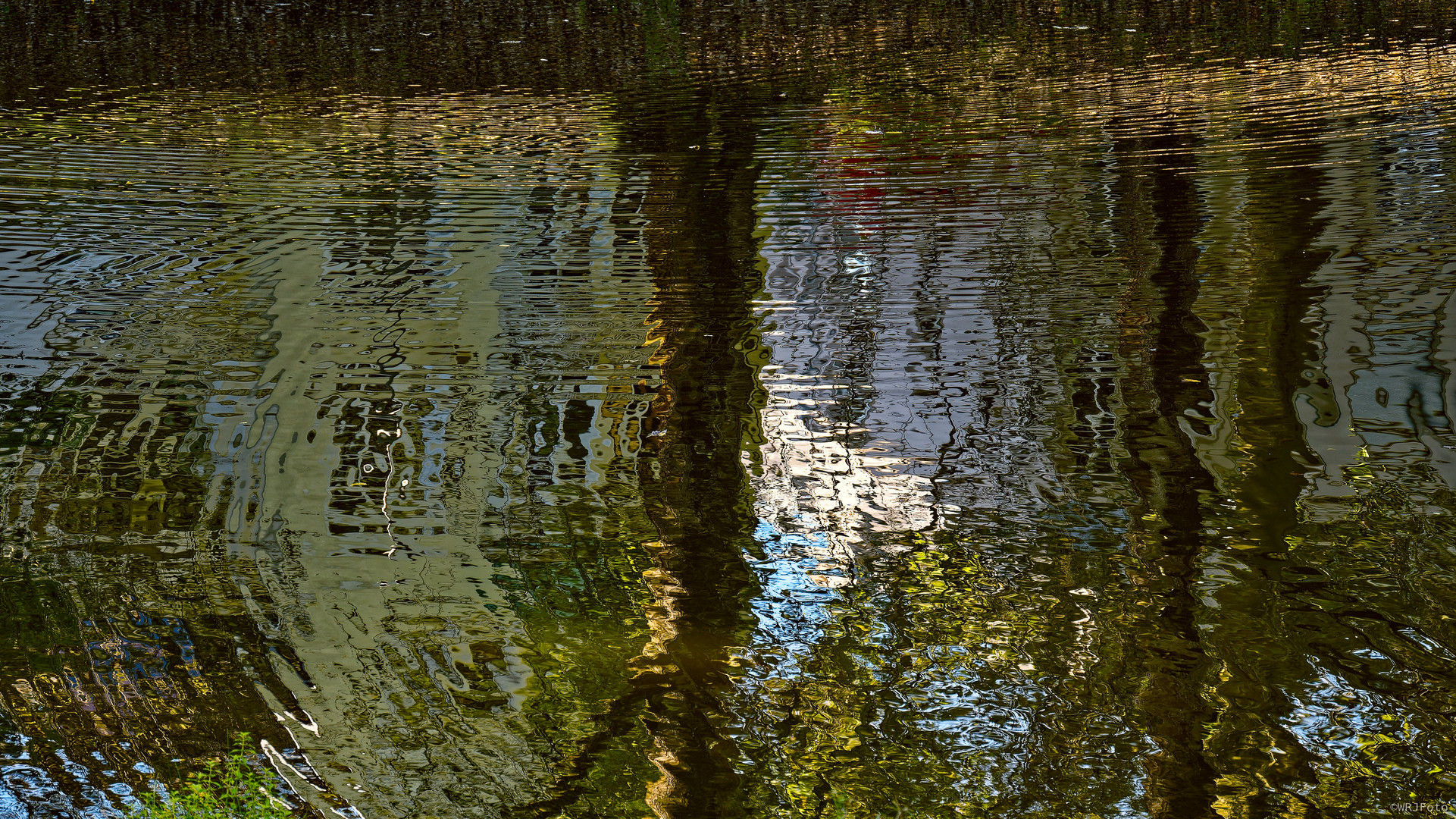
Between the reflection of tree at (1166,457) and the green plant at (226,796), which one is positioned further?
the reflection of tree at (1166,457)

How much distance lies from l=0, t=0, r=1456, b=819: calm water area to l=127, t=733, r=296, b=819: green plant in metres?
0.03

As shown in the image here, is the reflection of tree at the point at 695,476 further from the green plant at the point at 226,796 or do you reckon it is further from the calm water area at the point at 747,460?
the green plant at the point at 226,796

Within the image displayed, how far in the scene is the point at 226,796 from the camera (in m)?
1.59

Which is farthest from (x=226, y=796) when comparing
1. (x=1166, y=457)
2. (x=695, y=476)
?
(x=1166, y=457)

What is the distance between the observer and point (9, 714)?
178cm

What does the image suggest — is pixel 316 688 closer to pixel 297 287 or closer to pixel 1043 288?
pixel 297 287

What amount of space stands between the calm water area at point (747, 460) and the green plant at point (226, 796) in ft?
0.10

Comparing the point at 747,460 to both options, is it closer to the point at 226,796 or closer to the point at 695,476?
the point at 695,476

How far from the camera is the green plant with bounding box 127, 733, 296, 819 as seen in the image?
1.53 meters

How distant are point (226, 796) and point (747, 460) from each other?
122cm

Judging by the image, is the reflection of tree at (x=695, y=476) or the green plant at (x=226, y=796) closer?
the green plant at (x=226, y=796)

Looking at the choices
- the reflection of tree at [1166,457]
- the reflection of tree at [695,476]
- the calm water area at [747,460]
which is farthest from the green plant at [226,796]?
the reflection of tree at [1166,457]

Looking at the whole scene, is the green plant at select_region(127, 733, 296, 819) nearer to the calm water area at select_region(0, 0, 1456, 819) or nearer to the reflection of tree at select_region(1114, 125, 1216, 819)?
the calm water area at select_region(0, 0, 1456, 819)

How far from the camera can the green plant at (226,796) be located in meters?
1.53
